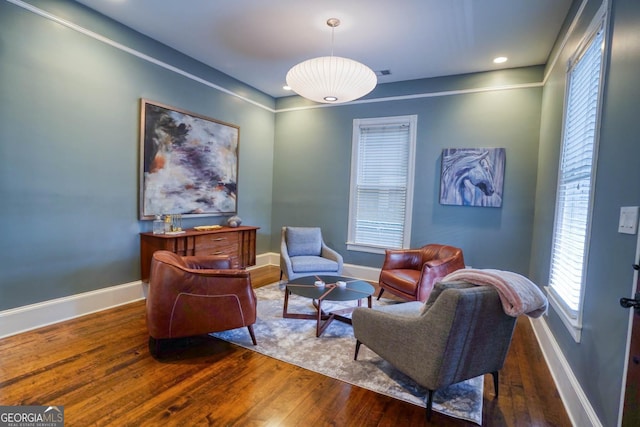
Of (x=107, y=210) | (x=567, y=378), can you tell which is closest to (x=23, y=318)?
(x=107, y=210)

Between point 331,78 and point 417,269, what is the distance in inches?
99.3

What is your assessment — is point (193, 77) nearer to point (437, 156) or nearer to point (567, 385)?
point (437, 156)

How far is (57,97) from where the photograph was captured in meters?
2.85

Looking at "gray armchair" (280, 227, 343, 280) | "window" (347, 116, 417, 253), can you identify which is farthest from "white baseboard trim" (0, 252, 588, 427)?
"window" (347, 116, 417, 253)

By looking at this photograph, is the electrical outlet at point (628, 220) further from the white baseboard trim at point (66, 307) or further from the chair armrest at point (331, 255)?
the white baseboard trim at point (66, 307)

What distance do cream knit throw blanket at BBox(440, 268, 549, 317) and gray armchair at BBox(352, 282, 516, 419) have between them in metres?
0.05

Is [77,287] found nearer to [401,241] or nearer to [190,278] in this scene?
[190,278]

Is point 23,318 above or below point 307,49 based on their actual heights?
below

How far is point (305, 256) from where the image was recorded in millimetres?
4441

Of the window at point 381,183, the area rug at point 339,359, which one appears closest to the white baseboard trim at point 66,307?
the area rug at point 339,359

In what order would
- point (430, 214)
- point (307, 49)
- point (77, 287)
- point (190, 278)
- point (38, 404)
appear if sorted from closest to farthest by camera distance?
point (38, 404) → point (190, 278) → point (77, 287) → point (307, 49) → point (430, 214)

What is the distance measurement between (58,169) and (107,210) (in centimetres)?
57

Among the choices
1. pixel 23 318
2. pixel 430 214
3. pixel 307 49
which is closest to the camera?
pixel 23 318

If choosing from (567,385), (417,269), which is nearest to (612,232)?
(567,385)
